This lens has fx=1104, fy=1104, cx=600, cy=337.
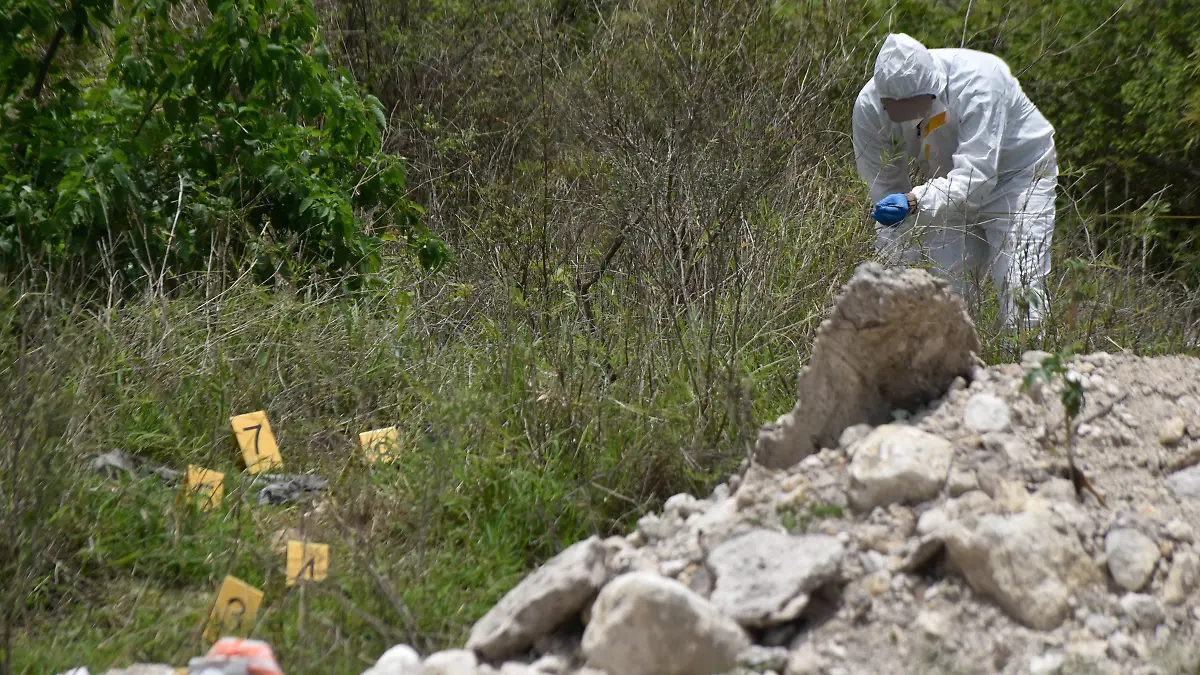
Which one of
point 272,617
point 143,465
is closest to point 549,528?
point 272,617

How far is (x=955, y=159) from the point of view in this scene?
489cm

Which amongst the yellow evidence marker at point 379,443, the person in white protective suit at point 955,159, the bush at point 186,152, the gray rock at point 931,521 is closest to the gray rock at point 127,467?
the yellow evidence marker at point 379,443

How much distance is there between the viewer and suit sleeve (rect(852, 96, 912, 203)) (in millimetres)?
5297

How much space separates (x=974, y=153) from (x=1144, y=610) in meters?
3.15

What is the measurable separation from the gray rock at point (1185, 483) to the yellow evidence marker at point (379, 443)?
221cm

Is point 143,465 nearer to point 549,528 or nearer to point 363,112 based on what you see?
point 549,528

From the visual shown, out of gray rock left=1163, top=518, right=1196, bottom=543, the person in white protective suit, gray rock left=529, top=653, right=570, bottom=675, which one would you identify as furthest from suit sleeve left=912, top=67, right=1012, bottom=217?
gray rock left=529, top=653, right=570, bottom=675

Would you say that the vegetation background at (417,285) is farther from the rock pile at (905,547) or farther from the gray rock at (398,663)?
the rock pile at (905,547)

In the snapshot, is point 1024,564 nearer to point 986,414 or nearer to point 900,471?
point 900,471

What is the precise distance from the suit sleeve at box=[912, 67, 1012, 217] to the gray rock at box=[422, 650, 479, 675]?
319 cm

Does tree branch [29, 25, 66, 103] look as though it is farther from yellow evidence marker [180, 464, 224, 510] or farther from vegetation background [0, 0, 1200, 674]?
yellow evidence marker [180, 464, 224, 510]

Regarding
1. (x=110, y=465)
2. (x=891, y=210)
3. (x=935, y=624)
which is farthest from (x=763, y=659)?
(x=891, y=210)

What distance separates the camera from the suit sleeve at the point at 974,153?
471 cm

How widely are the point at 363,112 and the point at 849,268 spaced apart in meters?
2.35
